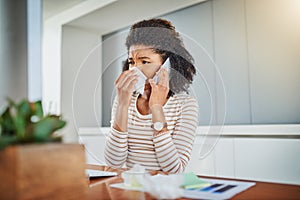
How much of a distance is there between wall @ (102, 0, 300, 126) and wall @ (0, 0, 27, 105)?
3.20 ft

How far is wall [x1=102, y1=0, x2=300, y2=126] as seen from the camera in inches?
58.7

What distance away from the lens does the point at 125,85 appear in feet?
3.32

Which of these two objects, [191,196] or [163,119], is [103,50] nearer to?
[163,119]

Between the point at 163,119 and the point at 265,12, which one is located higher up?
the point at 265,12

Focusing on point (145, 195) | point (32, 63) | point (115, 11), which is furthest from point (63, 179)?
point (32, 63)

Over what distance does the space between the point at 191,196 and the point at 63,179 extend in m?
0.23

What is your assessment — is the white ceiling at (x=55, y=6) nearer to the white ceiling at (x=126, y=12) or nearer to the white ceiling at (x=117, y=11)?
the white ceiling at (x=117, y=11)

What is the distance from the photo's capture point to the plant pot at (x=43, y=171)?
458mm

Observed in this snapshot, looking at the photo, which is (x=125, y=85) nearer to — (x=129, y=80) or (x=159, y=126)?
(x=129, y=80)


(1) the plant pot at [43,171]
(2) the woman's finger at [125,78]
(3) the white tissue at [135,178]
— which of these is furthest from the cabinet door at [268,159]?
(1) the plant pot at [43,171]

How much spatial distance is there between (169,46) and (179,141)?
0.32 m

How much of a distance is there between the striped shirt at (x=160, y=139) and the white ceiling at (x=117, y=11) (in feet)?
2.69

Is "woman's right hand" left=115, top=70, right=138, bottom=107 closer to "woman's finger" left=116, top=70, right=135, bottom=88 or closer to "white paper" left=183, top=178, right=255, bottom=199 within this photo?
"woman's finger" left=116, top=70, right=135, bottom=88

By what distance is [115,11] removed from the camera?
6.59 ft
